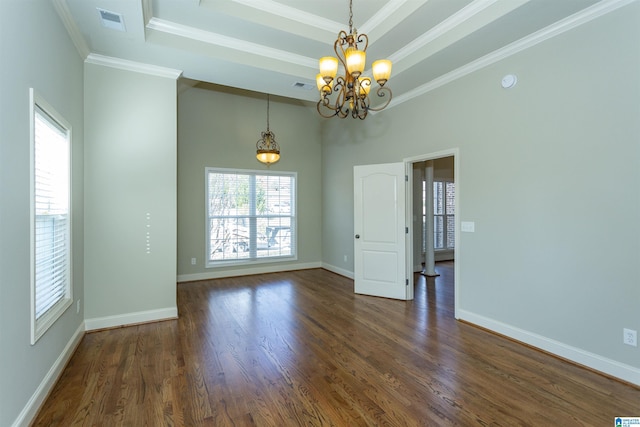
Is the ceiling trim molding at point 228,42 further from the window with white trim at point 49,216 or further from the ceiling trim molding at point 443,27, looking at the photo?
the window with white trim at point 49,216

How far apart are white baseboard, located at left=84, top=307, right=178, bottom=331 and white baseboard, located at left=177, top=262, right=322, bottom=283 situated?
1988 mm

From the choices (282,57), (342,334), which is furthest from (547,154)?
(282,57)

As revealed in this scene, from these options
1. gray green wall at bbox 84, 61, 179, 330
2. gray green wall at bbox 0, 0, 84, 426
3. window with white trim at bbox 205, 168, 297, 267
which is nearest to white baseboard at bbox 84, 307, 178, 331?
gray green wall at bbox 84, 61, 179, 330

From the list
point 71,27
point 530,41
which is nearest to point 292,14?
point 71,27

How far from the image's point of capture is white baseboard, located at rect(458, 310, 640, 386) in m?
2.33

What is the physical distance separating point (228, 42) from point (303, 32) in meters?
0.86

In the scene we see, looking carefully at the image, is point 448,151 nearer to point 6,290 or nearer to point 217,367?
point 217,367

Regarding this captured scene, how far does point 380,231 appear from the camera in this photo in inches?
184

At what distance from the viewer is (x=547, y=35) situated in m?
2.76

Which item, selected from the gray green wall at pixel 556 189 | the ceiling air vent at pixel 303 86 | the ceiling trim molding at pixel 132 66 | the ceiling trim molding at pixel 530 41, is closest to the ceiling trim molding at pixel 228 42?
the ceiling air vent at pixel 303 86

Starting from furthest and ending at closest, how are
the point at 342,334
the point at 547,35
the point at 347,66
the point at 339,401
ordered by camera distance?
1. the point at 342,334
2. the point at 547,35
3. the point at 347,66
4. the point at 339,401

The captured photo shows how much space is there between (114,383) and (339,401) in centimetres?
180

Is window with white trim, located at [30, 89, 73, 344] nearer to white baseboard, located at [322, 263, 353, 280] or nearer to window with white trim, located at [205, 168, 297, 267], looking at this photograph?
window with white trim, located at [205, 168, 297, 267]

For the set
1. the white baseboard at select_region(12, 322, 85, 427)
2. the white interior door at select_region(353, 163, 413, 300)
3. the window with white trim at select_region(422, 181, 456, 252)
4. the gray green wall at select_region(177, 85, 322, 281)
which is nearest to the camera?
the white baseboard at select_region(12, 322, 85, 427)
